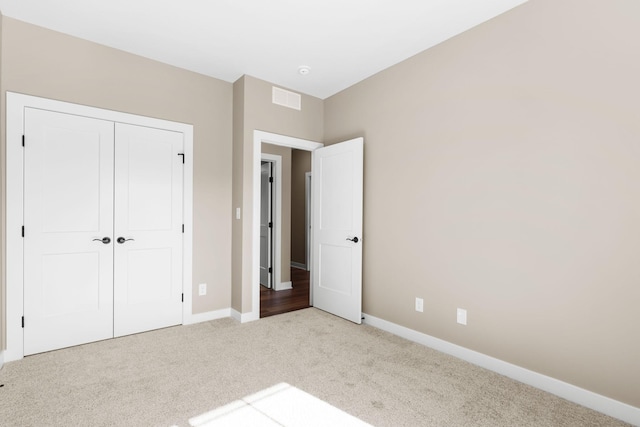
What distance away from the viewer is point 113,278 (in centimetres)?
303

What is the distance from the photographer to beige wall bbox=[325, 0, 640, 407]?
6.31 feet

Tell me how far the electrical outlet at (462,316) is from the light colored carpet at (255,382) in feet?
1.05

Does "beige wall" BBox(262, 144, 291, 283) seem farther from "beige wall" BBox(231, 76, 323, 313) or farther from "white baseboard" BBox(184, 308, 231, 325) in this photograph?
"white baseboard" BBox(184, 308, 231, 325)

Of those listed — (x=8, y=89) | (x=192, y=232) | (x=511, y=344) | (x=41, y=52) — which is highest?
(x=41, y=52)

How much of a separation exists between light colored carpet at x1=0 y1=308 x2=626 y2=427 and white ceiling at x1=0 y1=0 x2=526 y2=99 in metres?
2.82

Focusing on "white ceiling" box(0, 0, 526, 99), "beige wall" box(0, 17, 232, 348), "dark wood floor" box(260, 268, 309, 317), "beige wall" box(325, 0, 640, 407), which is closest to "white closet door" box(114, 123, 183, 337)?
"beige wall" box(0, 17, 232, 348)

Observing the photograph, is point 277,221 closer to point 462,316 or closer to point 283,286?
point 283,286

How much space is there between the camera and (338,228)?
378 cm

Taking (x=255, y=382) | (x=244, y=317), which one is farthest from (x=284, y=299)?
(x=255, y=382)

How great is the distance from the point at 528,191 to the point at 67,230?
3857 millimetres

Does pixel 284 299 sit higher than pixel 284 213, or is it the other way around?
pixel 284 213

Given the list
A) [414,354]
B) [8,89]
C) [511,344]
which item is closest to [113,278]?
[8,89]

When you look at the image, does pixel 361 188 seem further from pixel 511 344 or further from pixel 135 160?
pixel 135 160

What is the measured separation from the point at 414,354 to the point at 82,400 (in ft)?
8.16
